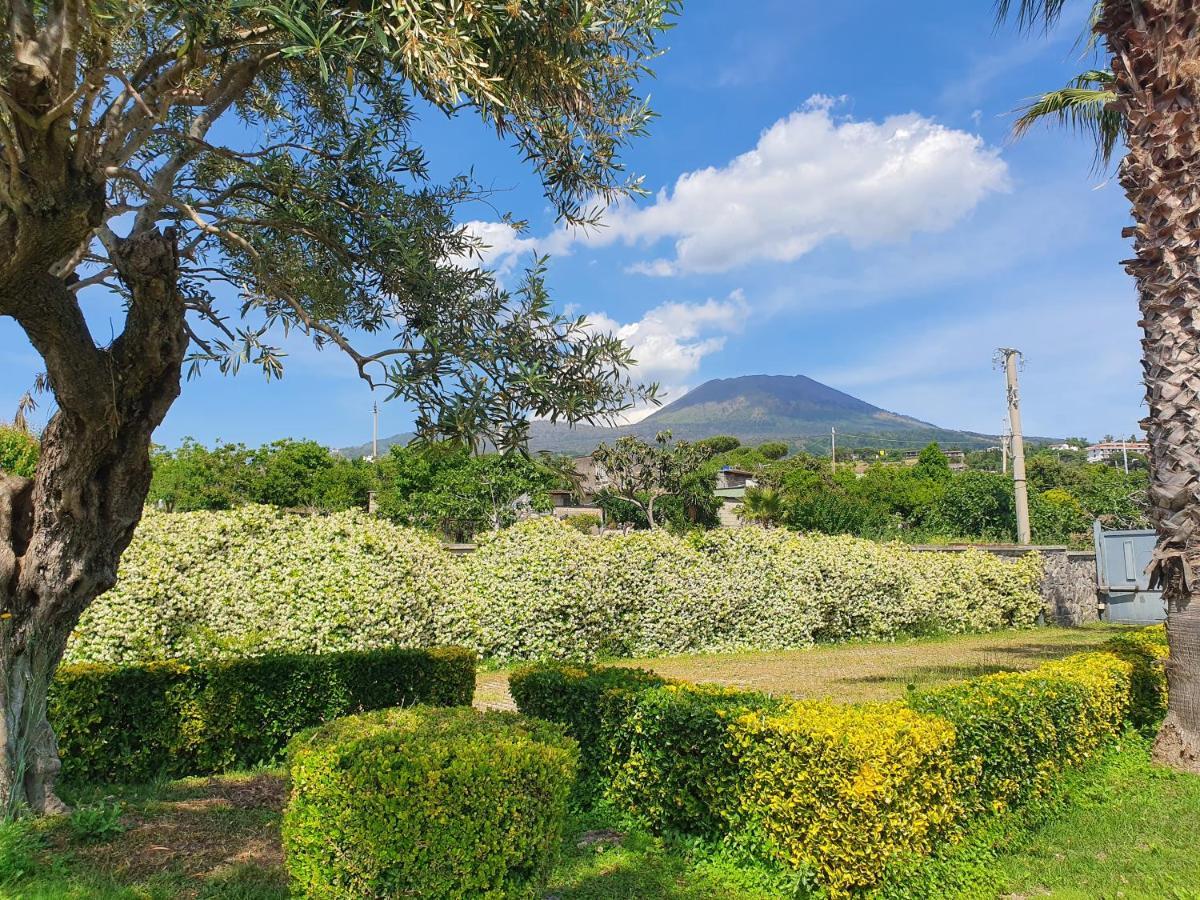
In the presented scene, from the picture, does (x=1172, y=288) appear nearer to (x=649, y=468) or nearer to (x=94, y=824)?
(x=94, y=824)

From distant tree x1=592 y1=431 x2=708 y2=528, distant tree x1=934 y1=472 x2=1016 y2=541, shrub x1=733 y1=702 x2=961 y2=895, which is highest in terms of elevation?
distant tree x1=592 y1=431 x2=708 y2=528

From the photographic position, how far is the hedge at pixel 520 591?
9539 mm

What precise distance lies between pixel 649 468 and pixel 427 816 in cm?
4138

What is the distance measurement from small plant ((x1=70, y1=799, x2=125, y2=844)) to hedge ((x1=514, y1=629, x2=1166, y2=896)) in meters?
3.20

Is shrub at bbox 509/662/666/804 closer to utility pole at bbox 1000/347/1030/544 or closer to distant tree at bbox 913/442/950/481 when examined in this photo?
utility pole at bbox 1000/347/1030/544

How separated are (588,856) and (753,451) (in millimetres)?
90719

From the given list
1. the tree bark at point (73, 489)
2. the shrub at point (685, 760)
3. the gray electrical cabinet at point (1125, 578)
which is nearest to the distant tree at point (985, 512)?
the gray electrical cabinet at point (1125, 578)

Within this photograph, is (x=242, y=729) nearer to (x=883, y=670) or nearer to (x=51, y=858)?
(x=51, y=858)

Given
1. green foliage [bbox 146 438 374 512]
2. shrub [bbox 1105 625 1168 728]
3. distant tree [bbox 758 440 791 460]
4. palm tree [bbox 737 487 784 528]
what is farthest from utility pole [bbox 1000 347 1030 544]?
distant tree [bbox 758 440 791 460]

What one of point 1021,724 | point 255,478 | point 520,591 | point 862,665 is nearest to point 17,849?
point 1021,724

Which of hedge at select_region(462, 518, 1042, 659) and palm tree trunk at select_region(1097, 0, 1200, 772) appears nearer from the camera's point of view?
palm tree trunk at select_region(1097, 0, 1200, 772)

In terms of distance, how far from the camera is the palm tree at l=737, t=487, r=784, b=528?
110 ft

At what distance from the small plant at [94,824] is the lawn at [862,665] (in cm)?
490

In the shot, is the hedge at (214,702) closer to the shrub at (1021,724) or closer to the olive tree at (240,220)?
the olive tree at (240,220)
